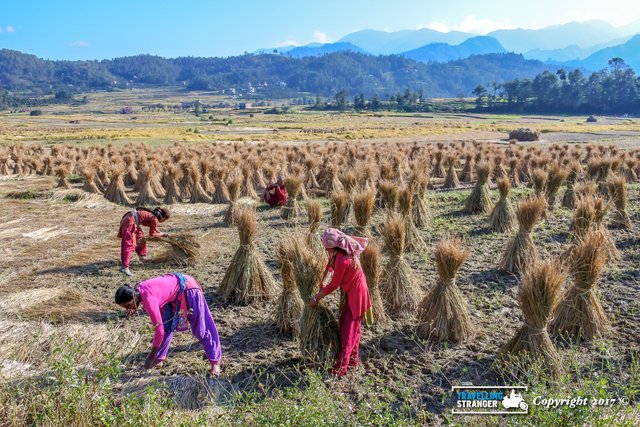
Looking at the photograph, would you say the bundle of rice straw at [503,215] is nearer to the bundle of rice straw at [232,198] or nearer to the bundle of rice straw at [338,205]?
the bundle of rice straw at [338,205]

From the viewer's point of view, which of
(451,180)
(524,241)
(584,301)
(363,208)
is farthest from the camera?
(451,180)

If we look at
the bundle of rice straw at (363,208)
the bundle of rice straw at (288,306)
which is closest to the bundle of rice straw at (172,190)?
the bundle of rice straw at (363,208)

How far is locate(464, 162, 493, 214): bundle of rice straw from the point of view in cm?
1150

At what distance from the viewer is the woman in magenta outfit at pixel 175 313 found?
452 centimetres

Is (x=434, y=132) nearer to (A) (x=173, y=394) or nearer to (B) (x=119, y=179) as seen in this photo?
(B) (x=119, y=179)

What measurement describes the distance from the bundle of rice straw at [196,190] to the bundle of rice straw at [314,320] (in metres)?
9.83

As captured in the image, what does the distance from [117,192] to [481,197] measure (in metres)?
10.4

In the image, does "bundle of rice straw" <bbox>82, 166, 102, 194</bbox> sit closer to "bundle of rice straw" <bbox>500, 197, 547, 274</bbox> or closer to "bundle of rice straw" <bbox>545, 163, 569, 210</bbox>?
"bundle of rice straw" <bbox>500, 197, 547, 274</bbox>

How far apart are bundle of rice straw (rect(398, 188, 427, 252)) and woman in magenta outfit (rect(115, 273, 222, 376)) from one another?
4.58 metres

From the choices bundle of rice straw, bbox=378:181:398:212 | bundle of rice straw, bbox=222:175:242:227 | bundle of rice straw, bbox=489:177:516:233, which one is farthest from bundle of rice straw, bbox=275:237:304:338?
bundle of rice straw, bbox=489:177:516:233

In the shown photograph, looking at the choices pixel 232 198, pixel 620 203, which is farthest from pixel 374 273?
pixel 620 203

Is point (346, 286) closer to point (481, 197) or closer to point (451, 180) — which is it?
point (481, 197)

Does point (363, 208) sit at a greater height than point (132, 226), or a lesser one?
greater

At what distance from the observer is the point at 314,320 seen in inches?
193
